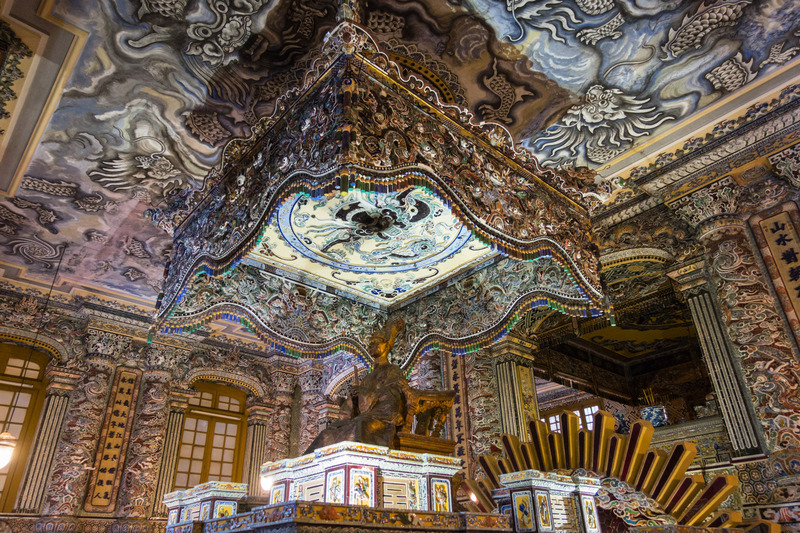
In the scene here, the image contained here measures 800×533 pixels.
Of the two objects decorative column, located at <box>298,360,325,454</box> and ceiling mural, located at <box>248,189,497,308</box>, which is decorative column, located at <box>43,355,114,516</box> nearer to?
decorative column, located at <box>298,360,325,454</box>

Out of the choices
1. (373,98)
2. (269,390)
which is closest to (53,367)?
(269,390)

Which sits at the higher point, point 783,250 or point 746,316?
point 783,250

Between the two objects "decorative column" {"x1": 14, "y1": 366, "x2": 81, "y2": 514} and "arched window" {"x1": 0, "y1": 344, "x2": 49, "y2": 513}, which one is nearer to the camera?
"decorative column" {"x1": 14, "y1": 366, "x2": 81, "y2": 514}

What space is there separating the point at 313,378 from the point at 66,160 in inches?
256

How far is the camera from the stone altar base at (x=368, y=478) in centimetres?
301

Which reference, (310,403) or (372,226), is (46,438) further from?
(372,226)

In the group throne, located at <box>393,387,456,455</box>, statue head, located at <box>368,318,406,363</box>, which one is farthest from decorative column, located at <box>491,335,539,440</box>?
statue head, located at <box>368,318,406,363</box>

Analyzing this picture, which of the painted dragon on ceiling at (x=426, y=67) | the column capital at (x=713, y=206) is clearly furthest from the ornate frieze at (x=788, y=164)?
the painted dragon on ceiling at (x=426, y=67)

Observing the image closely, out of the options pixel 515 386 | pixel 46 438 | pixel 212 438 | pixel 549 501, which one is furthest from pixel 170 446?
pixel 549 501

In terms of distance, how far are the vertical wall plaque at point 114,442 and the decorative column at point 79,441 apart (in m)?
0.11

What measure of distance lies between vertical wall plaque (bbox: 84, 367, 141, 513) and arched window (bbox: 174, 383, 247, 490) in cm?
115

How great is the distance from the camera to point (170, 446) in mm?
9188

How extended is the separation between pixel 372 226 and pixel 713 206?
3.76 metres

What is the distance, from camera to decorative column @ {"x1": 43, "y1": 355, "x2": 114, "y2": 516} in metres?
7.87
